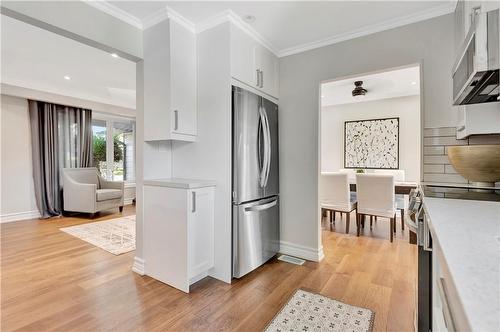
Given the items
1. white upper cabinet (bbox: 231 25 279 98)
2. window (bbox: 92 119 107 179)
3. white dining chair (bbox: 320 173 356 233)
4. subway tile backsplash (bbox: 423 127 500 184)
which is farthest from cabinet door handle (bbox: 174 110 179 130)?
window (bbox: 92 119 107 179)

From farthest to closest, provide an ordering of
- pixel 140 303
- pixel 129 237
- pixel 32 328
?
1. pixel 129 237
2. pixel 140 303
3. pixel 32 328

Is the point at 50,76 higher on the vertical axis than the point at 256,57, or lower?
higher

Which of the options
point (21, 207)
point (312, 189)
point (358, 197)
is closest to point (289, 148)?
point (312, 189)

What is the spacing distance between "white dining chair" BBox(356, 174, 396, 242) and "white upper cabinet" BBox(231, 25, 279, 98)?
184 cm

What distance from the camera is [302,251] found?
9.41ft

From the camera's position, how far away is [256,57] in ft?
8.71

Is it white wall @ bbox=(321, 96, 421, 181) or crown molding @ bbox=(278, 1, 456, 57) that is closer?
crown molding @ bbox=(278, 1, 456, 57)

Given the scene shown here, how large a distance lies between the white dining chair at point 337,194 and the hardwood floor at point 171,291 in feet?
2.28

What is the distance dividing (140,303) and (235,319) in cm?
78

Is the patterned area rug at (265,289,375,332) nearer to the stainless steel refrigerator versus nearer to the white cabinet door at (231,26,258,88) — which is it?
the stainless steel refrigerator

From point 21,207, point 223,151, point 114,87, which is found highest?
point 114,87

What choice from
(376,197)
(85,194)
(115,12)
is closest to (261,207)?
(376,197)

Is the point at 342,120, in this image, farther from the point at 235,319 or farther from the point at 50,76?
the point at 50,76

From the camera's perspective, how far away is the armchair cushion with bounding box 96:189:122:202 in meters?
4.81
